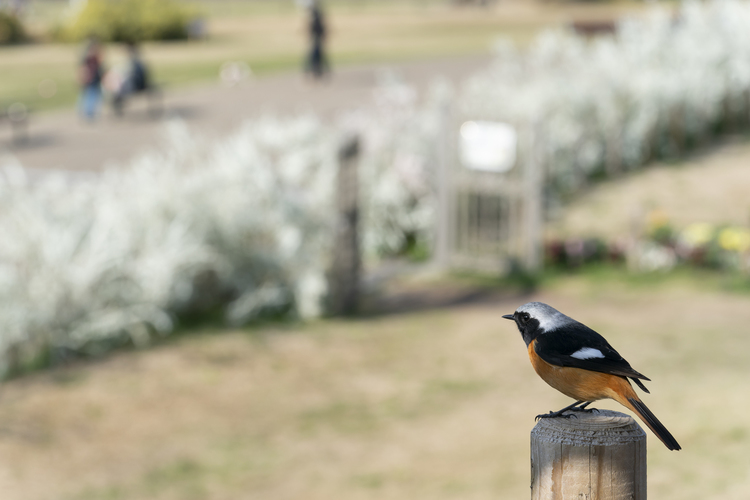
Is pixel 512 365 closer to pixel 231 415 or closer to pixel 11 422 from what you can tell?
pixel 231 415

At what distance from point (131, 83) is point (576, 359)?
1925cm

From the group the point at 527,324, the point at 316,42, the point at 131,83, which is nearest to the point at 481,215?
the point at 527,324

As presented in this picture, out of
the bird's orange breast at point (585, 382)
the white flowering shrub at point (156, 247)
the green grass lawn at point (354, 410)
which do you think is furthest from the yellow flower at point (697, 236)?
the bird's orange breast at point (585, 382)

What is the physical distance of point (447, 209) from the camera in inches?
460

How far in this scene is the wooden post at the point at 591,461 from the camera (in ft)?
6.76

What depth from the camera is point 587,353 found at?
2.15 m

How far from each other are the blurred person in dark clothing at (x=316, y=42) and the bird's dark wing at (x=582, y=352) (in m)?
20.3

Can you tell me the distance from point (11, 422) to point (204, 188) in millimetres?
3300

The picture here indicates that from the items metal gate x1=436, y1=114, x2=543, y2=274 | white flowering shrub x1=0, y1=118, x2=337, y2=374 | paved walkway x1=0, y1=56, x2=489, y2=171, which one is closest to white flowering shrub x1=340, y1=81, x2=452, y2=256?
metal gate x1=436, y1=114, x2=543, y2=274

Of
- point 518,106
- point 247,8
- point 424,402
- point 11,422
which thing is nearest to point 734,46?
point 518,106

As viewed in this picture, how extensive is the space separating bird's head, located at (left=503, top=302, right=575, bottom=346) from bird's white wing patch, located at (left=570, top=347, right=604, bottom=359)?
74mm

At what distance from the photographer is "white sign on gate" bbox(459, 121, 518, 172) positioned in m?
11.1

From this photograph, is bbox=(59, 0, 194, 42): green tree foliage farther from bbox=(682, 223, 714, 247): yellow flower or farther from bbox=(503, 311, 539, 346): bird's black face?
bbox=(503, 311, 539, 346): bird's black face

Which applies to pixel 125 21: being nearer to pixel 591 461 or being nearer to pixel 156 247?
pixel 156 247
